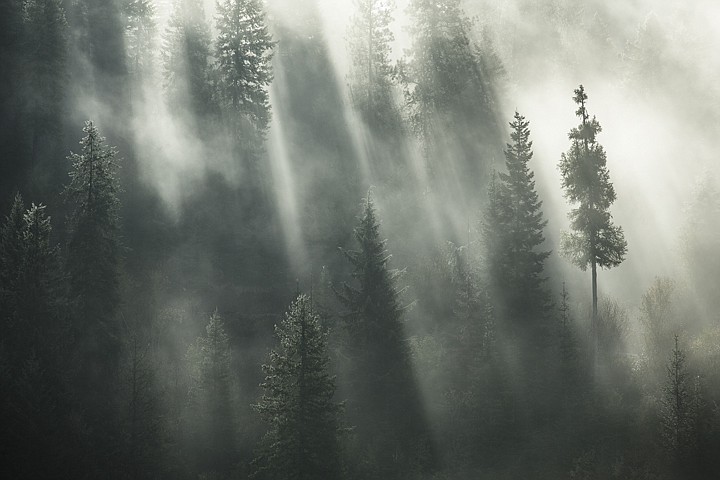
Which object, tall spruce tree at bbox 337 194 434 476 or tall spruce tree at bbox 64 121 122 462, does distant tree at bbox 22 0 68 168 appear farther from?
tall spruce tree at bbox 337 194 434 476

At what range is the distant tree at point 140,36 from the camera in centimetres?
6425

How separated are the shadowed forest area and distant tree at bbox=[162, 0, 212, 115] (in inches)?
9.1

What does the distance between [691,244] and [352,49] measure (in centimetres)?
3760

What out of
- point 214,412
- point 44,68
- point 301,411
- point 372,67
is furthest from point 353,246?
point 44,68

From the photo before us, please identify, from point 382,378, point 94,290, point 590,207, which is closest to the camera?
point 382,378

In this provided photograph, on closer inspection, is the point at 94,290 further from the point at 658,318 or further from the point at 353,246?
the point at 658,318

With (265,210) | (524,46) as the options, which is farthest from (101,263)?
(524,46)

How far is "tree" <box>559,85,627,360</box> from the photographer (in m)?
34.7

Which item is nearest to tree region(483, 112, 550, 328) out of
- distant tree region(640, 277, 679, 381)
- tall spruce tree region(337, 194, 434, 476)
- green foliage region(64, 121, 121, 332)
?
tall spruce tree region(337, 194, 434, 476)

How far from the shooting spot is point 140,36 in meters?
67.1

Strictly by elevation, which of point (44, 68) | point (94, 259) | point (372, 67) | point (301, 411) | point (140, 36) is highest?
point (140, 36)

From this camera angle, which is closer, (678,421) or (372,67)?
(678,421)

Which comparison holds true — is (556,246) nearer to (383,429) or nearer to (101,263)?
(383,429)

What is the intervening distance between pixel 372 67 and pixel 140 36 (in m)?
31.9
